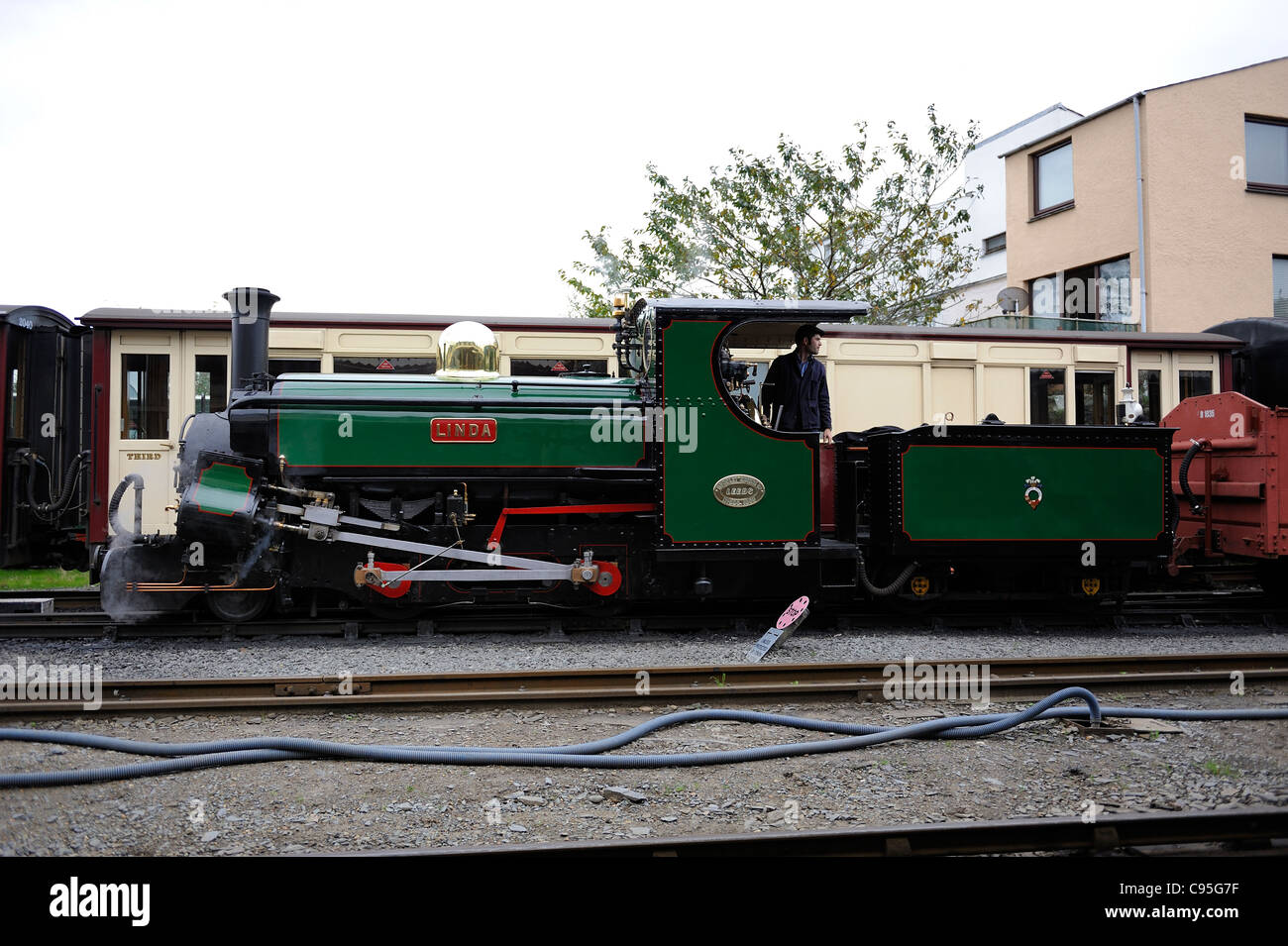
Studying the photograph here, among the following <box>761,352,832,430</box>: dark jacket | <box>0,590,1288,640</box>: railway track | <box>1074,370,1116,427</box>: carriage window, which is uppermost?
<box>1074,370,1116,427</box>: carriage window

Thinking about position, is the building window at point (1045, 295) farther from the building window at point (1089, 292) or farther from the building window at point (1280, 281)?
the building window at point (1280, 281)

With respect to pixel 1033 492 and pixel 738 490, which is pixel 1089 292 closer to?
pixel 1033 492

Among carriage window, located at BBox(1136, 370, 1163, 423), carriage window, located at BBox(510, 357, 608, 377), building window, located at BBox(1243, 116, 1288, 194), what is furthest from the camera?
building window, located at BBox(1243, 116, 1288, 194)

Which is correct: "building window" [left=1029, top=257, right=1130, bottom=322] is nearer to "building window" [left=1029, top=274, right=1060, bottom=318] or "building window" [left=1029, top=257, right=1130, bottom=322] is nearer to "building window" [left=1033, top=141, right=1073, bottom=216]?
"building window" [left=1029, top=274, right=1060, bottom=318]

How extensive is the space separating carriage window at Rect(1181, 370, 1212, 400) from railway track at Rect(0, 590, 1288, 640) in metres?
3.44

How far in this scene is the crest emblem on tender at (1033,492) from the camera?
7.11 metres

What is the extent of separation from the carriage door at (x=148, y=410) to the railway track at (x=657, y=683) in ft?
15.2


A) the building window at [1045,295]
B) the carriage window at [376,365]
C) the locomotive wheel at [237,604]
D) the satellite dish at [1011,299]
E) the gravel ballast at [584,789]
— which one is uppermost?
the building window at [1045,295]

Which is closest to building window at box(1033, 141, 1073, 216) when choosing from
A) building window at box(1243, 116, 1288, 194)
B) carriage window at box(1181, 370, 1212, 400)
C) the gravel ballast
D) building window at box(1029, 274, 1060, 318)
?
building window at box(1029, 274, 1060, 318)

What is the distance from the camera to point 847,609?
7.84m

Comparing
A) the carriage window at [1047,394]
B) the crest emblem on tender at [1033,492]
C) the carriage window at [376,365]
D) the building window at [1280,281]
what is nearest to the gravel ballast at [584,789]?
the crest emblem on tender at [1033,492]

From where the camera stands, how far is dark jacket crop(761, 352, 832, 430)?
22.7ft
